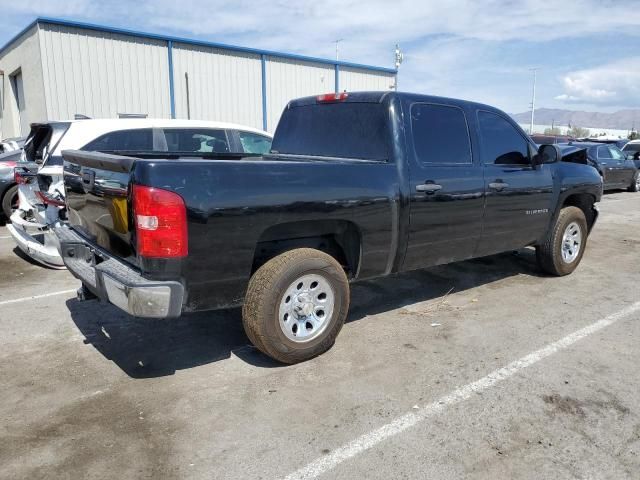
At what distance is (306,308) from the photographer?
3.85 metres

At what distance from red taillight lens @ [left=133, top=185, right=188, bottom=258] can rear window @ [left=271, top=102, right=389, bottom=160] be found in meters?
1.86

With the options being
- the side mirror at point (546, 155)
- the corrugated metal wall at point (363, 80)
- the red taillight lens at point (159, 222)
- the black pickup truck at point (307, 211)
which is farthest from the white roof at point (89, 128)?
the corrugated metal wall at point (363, 80)

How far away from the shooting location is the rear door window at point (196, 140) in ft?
23.6

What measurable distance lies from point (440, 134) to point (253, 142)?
395 cm

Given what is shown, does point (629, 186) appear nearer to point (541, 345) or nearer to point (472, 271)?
point (472, 271)

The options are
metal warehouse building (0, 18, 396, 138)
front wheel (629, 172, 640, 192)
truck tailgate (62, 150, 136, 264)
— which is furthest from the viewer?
front wheel (629, 172, 640, 192)

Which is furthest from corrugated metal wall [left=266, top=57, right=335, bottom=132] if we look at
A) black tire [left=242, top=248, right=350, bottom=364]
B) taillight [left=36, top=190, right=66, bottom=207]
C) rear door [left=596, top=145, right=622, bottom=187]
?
black tire [left=242, top=248, right=350, bottom=364]

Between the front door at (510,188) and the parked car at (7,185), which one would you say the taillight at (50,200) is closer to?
the parked car at (7,185)

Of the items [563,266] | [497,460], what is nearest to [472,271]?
[563,266]

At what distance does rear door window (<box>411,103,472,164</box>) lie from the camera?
4.46 m

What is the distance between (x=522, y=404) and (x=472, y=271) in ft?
11.4

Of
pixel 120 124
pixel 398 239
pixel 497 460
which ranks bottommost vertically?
pixel 497 460

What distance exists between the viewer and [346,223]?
13.2ft

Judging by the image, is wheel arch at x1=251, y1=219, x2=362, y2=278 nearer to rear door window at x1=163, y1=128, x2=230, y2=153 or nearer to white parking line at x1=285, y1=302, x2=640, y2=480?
white parking line at x1=285, y1=302, x2=640, y2=480
